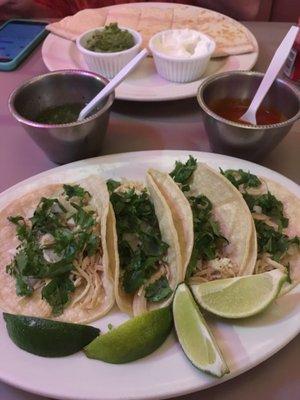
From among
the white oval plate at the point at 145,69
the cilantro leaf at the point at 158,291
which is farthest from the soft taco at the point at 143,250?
the white oval plate at the point at 145,69

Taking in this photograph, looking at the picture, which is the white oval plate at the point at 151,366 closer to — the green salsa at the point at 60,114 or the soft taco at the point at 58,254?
the soft taco at the point at 58,254

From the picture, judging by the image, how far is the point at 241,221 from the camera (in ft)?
4.37

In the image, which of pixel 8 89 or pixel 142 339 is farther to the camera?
pixel 8 89

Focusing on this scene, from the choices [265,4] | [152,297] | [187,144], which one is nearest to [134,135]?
[187,144]

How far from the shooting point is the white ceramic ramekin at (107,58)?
78.3 inches

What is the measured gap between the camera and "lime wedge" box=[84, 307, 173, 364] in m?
1.04

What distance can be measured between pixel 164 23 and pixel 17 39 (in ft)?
2.96

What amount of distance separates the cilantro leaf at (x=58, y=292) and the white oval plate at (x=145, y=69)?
1.02 meters

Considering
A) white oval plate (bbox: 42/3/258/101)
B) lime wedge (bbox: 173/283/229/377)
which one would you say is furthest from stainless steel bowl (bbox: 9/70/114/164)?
lime wedge (bbox: 173/283/229/377)

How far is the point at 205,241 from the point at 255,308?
29cm

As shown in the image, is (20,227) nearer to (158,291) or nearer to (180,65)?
(158,291)

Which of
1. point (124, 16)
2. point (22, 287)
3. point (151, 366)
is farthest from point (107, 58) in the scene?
→ point (151, 366)

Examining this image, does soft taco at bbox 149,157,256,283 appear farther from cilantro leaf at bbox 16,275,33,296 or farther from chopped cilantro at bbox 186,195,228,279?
cilantro leaf at bbox 16,275,33,296

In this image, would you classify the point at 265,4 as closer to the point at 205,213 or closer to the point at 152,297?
the point at 205,213
